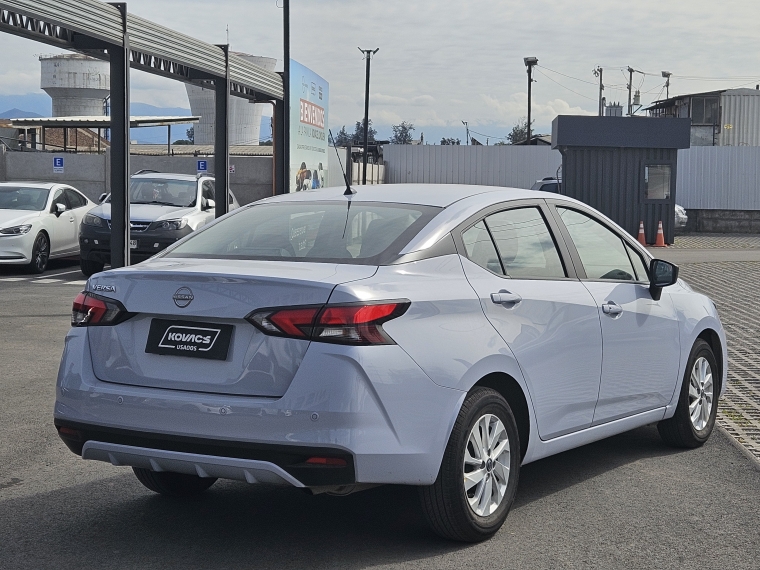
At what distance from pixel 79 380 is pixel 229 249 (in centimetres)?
93

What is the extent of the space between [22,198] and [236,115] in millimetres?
70683

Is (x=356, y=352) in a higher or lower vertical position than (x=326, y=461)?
higher

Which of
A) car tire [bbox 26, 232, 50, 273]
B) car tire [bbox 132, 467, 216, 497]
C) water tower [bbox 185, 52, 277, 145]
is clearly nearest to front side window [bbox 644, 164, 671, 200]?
car tire [bbox 26, 232, 50, 273]

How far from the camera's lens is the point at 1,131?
6034 centimetres

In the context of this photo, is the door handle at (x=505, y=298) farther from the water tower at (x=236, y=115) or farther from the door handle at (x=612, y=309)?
the water tower at (x=236, y=115)

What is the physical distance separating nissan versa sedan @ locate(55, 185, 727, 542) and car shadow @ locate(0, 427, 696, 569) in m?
0.21

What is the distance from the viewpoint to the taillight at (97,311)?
4.75m

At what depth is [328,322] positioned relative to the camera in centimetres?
435

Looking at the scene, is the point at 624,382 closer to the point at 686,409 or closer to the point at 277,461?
the point at 686,409

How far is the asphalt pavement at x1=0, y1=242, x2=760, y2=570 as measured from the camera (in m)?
4.68

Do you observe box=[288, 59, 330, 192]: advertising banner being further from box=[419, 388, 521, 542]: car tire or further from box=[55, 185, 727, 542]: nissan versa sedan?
box=[419, 388, 521, 542]: car tire

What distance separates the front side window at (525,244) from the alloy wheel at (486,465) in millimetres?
809

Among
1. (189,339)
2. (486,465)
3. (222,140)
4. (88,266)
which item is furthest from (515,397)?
(222,140)

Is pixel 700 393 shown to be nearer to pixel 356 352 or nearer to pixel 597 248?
pixel 597 248
